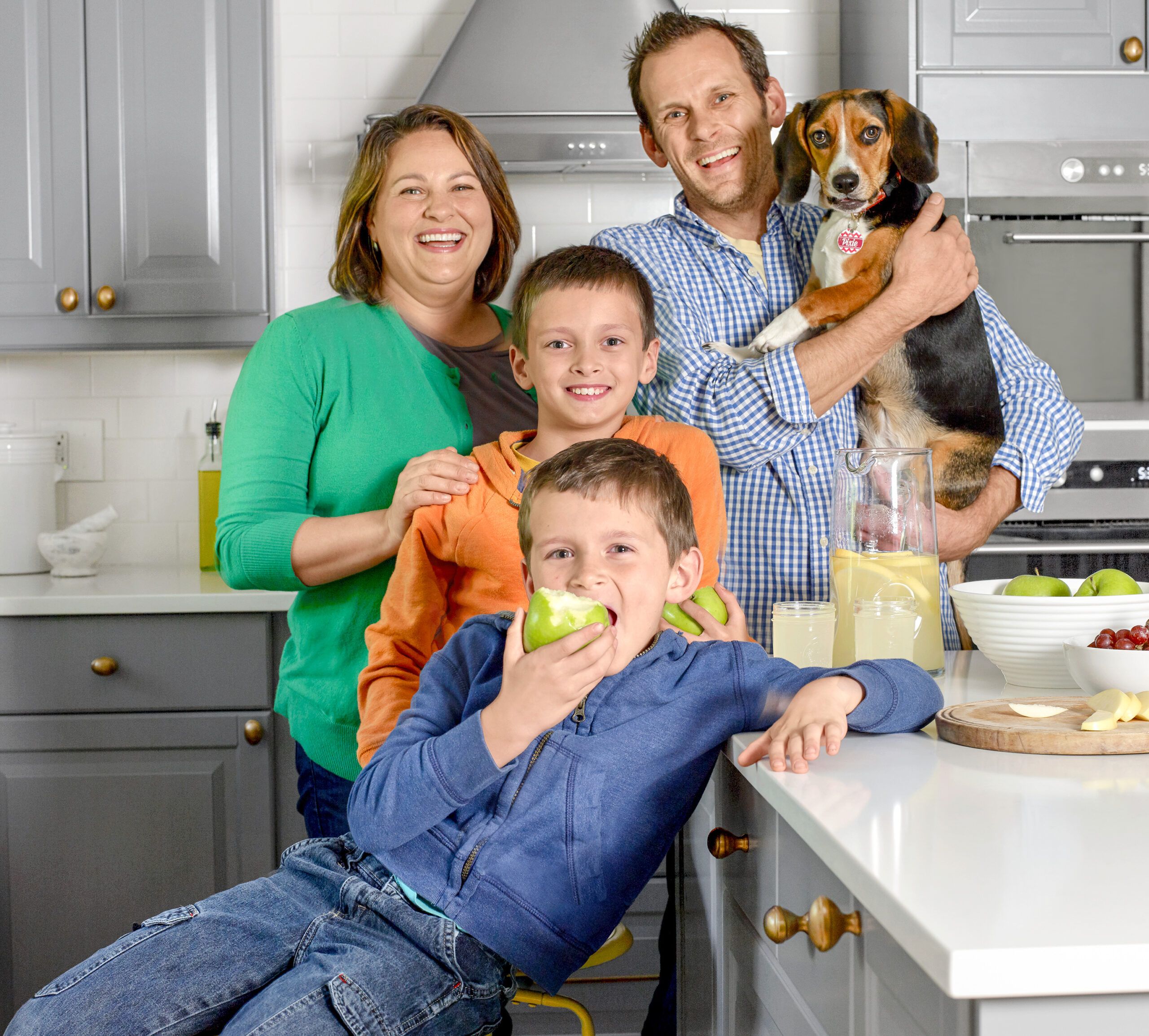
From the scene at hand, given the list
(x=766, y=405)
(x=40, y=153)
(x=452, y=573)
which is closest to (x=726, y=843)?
(x=452, y=573)

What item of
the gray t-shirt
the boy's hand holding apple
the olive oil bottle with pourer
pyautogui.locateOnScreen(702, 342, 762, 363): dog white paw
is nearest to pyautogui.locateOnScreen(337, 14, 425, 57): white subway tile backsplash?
the olive oil bottle with pourer

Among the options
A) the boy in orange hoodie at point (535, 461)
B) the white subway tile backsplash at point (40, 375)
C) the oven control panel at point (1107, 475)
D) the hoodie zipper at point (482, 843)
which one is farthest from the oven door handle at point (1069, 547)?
the white subway tile backsplash at point (40, 375)

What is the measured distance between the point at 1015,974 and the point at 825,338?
104 cm

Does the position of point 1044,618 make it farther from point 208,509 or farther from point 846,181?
point 208,509

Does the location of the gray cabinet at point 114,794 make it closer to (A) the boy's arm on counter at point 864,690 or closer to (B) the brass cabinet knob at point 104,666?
(B) the brass cabinet knob at point 104,666

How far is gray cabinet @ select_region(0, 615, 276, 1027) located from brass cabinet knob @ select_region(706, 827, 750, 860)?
4.70 feet

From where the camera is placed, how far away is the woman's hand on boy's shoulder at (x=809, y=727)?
85 cm

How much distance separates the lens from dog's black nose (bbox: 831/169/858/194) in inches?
62.4

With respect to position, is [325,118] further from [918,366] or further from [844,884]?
[844,884]

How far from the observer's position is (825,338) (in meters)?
1.45

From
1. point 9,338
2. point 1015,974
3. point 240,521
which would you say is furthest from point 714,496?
point 9,338

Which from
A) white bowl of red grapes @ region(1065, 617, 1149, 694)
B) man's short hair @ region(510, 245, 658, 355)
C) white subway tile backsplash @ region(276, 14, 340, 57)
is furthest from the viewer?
white subway tile backsplash @ region(276, 14, 340, 57)

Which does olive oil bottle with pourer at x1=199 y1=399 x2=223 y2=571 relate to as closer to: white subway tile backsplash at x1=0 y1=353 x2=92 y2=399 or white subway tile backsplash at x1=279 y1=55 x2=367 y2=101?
white subway tile backsplash at x1=0 y1=353 x2=92 y2=399

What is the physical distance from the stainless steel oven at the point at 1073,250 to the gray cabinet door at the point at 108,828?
1.79 meters
